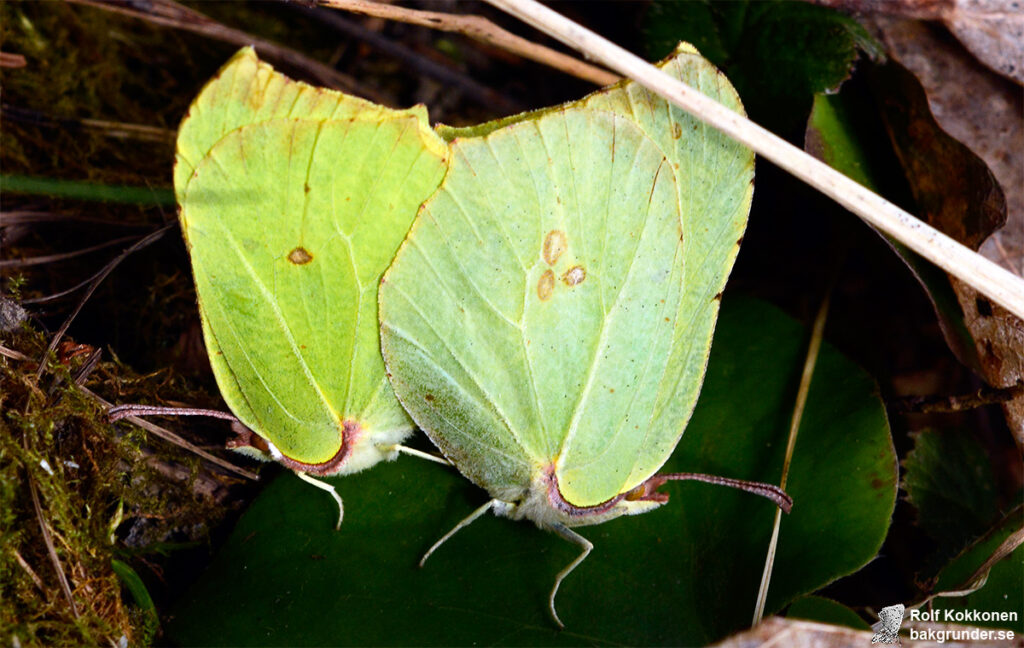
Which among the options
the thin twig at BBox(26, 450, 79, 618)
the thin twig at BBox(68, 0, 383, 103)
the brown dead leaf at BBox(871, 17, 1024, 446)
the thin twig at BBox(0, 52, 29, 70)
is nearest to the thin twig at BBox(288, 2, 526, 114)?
the thin twig at BBox(68, 0, 383, 103)

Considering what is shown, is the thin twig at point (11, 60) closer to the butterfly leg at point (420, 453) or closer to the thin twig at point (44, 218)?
the thin twig at point (44, 218)

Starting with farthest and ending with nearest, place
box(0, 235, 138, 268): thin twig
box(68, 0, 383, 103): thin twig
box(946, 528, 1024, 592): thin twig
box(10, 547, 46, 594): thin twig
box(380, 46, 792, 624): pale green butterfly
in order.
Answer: box(68, 0, 383, 103): thin twig < box(0, 235, 138, 268): thin twig < box(946, 528, 1024, 592): thin twig < box(380, 46, 792, 624): pale green butterfly < box(10, 547, 46, 594): thin twig

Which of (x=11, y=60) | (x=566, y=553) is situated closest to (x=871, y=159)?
(x=566, y=553)

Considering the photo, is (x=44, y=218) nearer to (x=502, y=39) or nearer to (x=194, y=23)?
(x=194, y=23)

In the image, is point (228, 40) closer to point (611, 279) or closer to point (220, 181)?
point (220, 181)

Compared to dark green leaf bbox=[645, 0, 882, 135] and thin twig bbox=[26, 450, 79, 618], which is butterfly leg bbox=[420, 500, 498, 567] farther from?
dark green leaf bbox=[645, 0, 882, 135]

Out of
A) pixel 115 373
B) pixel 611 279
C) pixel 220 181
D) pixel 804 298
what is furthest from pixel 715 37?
pixel 115 373
